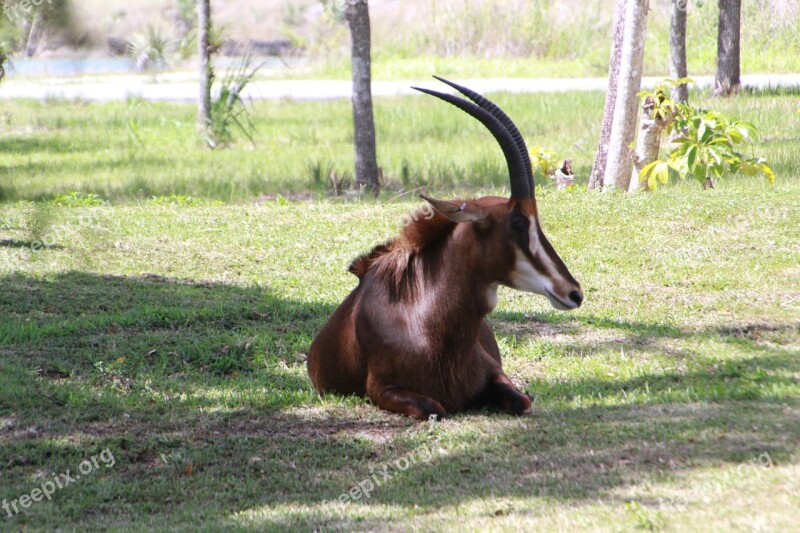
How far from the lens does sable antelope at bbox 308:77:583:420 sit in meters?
5.43

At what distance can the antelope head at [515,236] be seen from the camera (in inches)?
211

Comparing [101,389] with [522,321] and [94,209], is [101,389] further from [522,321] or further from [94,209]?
[94,209]

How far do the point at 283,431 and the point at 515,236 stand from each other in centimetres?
161

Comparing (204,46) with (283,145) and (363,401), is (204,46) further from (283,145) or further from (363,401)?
(363,401)

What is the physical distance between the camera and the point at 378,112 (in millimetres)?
20562

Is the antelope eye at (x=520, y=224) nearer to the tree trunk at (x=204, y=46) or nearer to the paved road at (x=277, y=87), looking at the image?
the tree trunk at (x=204, y=46)

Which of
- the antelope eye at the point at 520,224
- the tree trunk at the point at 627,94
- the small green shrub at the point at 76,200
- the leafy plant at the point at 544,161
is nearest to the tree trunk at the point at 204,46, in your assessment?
the small green shrub at the point at 76,200

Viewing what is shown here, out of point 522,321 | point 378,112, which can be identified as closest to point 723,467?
point 522,321

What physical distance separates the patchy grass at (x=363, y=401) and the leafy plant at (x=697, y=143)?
0.97 feet

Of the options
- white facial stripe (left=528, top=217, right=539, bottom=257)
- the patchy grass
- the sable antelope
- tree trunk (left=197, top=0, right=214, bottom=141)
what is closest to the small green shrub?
the patchy grass

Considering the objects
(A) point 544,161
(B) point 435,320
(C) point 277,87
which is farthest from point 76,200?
(C) point 277,87

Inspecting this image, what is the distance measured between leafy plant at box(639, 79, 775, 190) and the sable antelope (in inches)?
212

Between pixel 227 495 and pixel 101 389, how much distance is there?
204 centimetres

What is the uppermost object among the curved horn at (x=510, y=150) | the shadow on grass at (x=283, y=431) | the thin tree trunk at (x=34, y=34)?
the thin tree trunk at (x=34, y=34)
